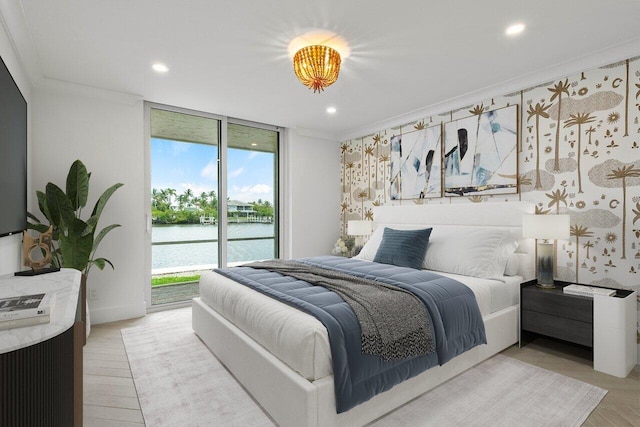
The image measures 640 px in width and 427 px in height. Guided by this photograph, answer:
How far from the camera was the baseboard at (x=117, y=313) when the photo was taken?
11.7 ft

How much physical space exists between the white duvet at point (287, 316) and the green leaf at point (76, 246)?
1.09 metres

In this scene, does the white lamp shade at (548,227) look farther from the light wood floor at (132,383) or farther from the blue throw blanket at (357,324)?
the light wood floor at (132,383)

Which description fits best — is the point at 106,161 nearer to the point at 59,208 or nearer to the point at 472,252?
the point at 59,208

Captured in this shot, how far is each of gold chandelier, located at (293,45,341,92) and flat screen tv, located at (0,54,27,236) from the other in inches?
74.9

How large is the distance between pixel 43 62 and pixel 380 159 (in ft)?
13.0

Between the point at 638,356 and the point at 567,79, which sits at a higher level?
the point at 567,79

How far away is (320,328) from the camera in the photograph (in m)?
1.71

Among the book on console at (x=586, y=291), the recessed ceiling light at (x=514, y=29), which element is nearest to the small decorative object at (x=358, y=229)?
the book on console at (x=586, y=291)

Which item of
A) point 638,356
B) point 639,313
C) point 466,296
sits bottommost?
point 638,356

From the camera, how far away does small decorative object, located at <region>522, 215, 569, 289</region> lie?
106 inches

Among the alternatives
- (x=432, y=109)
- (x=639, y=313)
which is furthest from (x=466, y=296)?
(x=432, y=109)

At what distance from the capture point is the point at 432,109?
409cm

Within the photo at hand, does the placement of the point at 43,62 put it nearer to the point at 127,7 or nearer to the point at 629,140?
the point at 127,7

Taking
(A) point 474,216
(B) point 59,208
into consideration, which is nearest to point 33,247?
(B) point 59,208
